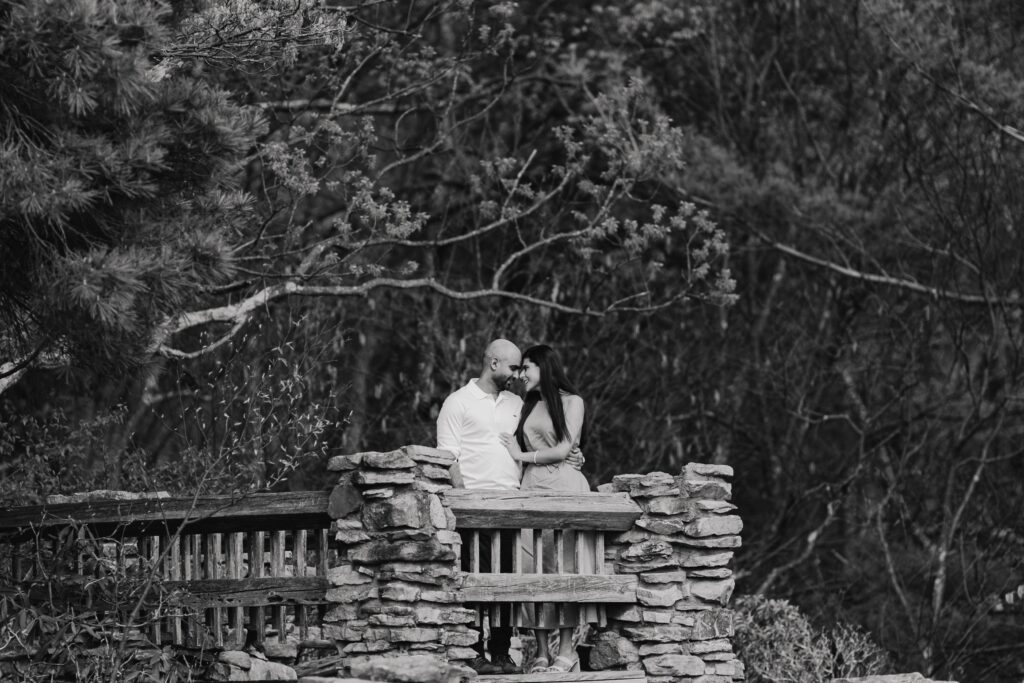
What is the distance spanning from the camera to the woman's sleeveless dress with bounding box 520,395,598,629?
9.13 meters

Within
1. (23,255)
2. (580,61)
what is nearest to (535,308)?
(580,61)

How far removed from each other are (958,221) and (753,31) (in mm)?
4618

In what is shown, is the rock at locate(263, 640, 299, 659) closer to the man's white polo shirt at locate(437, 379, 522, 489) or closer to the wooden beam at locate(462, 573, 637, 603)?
the wooden beam at locate(462, 573, 637, 603)

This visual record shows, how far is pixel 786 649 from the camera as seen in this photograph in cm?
1176

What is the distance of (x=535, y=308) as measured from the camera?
17172mm

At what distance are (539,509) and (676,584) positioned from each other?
1.20 metres

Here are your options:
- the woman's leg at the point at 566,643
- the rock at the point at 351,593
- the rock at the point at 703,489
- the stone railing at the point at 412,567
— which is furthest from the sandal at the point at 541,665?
the rock at the point at 703,489

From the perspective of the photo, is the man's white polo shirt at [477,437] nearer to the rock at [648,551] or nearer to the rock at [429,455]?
the rock at [429,455]

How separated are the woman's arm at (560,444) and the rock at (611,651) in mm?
1180

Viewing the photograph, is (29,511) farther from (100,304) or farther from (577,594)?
(577,594)

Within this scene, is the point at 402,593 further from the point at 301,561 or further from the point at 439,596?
the point at 301,561

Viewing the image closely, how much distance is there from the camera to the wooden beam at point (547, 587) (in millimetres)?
8414

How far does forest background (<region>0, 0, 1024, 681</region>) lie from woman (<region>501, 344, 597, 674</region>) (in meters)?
3.58

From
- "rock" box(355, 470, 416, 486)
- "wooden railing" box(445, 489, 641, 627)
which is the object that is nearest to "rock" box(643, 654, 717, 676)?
"wooden railing" box(445, 489, 641, 627)
